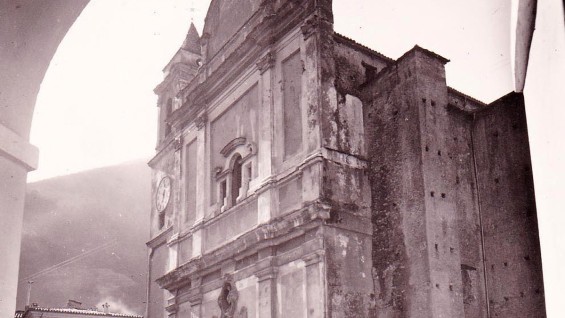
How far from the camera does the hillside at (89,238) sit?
1822 inches

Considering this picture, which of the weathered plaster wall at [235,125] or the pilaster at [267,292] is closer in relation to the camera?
the pilaster at [267,292]

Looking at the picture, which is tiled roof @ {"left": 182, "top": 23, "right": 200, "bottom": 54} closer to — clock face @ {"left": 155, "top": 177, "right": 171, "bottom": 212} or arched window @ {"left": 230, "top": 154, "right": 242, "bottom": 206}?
clock face @ {"left": 155, "top": 177, "right": 171, "bottom": 212}

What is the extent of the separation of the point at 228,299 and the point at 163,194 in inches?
304

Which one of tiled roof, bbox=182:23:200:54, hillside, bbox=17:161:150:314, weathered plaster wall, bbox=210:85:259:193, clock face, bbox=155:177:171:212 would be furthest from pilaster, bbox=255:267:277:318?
hillside, bbox=17:161:150:314

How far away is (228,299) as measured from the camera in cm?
1542

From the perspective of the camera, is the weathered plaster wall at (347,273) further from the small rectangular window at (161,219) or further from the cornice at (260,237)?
the small rectangular window at (161,219)

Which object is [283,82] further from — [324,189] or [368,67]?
[324,189]

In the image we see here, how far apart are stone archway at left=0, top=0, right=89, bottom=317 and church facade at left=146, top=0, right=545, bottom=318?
8.87m

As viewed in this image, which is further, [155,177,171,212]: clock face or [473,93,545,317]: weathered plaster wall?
[155,177,171,212]: clock face

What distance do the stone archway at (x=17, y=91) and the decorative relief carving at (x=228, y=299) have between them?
1164 cm

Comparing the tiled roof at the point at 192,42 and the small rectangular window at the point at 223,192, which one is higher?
the tiled roof at the point at 192,42

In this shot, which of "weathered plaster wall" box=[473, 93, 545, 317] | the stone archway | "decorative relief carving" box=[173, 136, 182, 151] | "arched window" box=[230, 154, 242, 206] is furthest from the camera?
"decorative relief carving" box=[173, 136, 182, 151]

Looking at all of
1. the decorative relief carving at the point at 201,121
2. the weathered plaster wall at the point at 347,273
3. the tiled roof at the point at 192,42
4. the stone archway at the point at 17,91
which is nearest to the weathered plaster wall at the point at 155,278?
the decorative relief carving at the point at 201,121

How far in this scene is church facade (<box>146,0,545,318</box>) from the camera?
1229 cm
